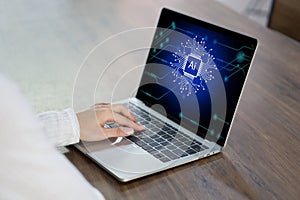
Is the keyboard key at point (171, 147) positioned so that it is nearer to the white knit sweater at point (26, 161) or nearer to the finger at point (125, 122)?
the finger at point (125, 122)

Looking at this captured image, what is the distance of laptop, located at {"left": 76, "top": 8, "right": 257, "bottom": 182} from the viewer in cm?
98

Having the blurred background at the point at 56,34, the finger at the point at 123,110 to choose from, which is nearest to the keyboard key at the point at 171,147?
the finger at the point at 123,110

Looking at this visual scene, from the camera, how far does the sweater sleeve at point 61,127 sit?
3.18ft

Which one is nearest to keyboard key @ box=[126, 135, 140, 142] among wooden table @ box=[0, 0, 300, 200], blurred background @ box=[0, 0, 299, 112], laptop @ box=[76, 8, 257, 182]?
laptop @ box=[76, 8, 257, 182]

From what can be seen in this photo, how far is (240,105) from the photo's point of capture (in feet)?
4.06

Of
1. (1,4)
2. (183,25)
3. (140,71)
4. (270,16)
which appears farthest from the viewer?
(270,16)

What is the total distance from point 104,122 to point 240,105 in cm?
39

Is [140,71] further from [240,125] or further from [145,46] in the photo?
[240,125]

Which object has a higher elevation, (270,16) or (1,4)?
(270,16)

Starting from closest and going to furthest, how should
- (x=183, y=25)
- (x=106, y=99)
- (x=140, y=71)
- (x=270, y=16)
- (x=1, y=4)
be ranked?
(x=183, y=25)
(x=106, y=99)
(x=140, y=71)
(x=1, y=4)
(x=270, y=16)

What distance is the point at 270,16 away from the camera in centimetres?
233

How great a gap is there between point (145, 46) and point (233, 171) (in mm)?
678

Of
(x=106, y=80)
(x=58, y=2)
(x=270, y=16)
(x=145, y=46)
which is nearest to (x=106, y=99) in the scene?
(x=106, y=80)

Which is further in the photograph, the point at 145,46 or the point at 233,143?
the point at 145,46
